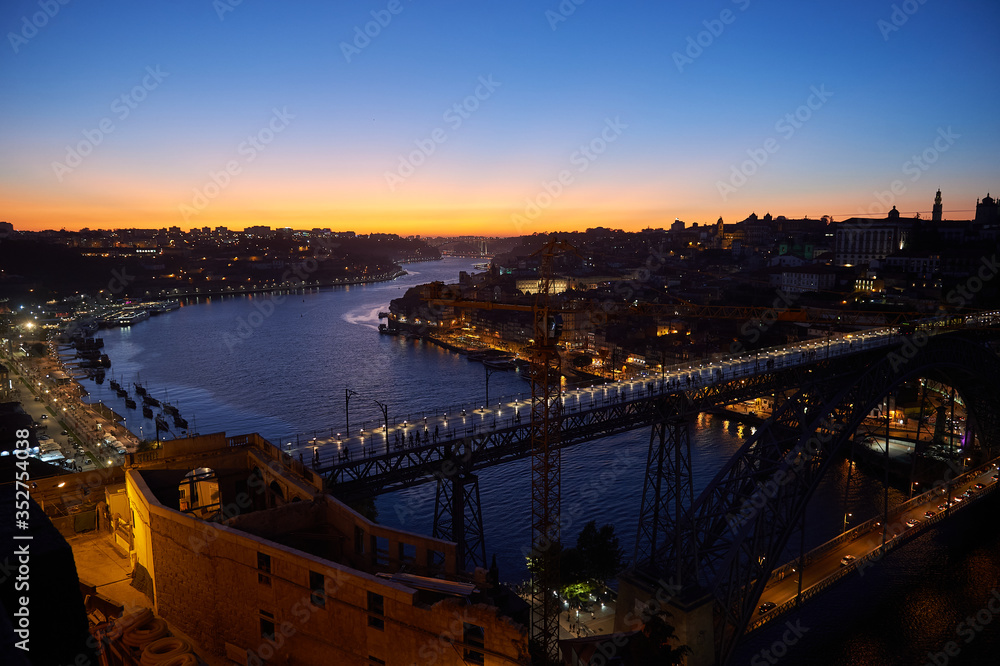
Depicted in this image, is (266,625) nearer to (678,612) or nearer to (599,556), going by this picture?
(678,612)

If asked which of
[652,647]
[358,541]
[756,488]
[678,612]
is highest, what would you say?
[358,541]

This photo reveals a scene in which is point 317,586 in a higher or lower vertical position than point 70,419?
higher

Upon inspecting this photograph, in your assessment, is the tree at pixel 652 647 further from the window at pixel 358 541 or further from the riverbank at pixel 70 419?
the riverbank at pixel 70 419

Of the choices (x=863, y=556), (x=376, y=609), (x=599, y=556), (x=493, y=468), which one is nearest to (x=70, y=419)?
(x=493, y=468)

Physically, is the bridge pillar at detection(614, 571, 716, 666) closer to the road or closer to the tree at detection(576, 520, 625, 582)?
the road

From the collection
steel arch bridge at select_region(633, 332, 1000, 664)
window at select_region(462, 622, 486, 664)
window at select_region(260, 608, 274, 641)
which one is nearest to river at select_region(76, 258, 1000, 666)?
steel arch bridge at select_region(633, 332, 1000, 664)

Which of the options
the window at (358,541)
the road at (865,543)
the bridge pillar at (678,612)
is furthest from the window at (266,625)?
the road at (865,543)
